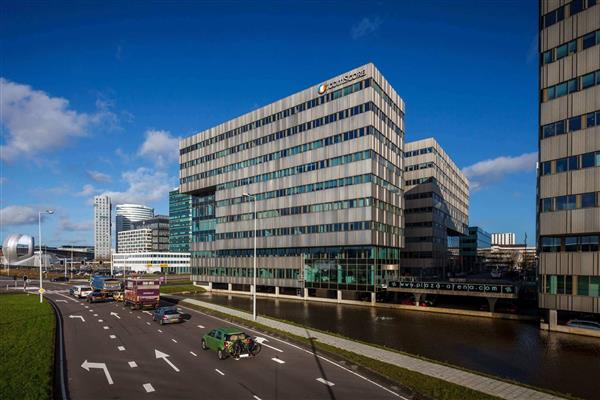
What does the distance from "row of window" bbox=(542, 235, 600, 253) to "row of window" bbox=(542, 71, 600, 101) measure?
46.5 ft

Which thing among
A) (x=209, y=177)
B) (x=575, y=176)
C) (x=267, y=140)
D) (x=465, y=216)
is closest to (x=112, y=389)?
(x=575, y=176)

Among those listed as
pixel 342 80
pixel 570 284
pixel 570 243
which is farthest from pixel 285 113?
pixel 570 284

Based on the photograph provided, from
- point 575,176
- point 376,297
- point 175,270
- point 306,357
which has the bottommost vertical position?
point 175,270

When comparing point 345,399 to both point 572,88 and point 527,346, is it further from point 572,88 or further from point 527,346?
point 572,88

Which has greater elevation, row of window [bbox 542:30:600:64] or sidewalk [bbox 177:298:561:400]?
row of window [bbox 542:30:600:64]

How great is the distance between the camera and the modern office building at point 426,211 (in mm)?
92938

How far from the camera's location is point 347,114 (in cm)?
6278

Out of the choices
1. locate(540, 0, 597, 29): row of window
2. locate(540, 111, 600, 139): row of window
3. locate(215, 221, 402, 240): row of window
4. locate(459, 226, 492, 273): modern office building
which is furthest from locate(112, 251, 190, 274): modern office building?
locate(540, 0, 597, 29): row of window

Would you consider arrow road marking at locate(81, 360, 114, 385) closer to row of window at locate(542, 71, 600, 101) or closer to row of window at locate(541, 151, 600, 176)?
row of window at locate(541, 151, 600, 176)

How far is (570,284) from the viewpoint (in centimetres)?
3725

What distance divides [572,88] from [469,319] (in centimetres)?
2717

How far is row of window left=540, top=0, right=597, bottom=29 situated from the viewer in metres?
37.3

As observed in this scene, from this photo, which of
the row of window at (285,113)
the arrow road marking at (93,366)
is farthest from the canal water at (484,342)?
the row of window at (285,113)

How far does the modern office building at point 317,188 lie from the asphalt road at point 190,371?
3177cm
